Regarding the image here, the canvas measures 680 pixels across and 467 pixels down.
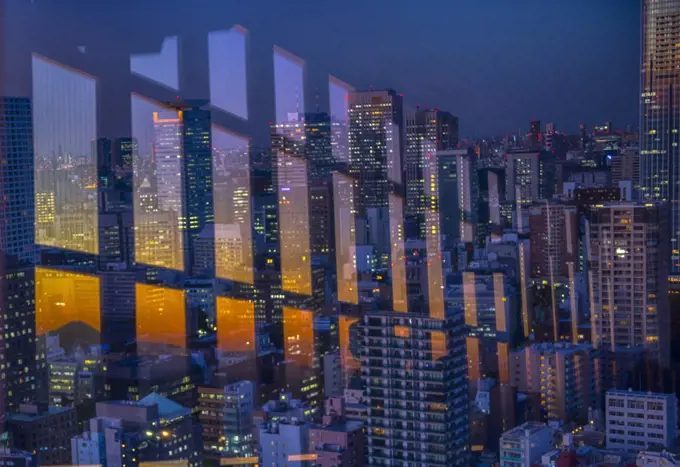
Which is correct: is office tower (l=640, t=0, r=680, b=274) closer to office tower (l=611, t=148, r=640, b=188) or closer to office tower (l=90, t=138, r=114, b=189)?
office tower (l=611, t=148, r=640, b=188)

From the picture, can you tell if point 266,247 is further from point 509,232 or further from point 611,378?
point 611,378

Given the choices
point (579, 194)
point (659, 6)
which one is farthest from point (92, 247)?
point (659, 6)

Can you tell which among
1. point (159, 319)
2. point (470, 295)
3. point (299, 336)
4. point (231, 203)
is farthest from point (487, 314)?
point (231, 203)

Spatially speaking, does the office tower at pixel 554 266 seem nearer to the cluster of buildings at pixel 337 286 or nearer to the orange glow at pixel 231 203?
the cluster of buildings at pixel 337 286

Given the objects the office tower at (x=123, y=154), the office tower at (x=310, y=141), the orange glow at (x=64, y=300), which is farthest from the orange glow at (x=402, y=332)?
the office tower at (x=123, y=154)

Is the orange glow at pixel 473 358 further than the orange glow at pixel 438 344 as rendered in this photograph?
Yes
